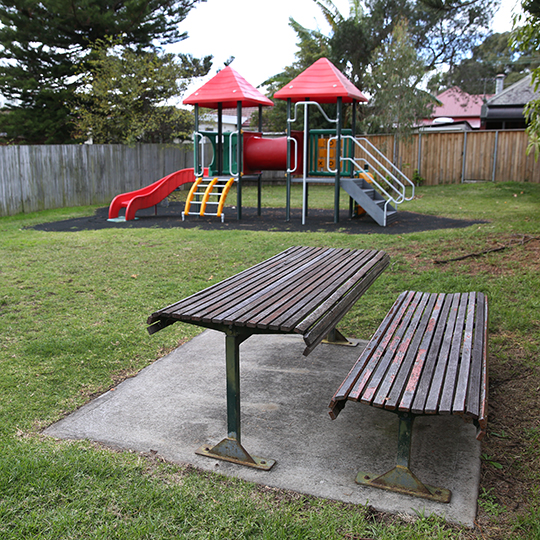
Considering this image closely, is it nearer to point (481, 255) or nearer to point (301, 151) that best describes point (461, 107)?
point (301, 151)

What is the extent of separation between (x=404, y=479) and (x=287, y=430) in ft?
2.70

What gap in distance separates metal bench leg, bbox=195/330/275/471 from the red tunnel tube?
10.8 meters

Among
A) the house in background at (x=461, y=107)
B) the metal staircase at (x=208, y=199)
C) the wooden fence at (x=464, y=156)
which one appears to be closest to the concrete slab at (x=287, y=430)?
the metal staircase at (x=208, y=199)

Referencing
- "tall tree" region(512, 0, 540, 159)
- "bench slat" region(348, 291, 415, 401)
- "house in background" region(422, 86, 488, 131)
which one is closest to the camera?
"bench slat" region(348, 291, 415, 401)

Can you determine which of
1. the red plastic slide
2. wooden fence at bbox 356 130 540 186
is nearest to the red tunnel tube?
the red plastic slide

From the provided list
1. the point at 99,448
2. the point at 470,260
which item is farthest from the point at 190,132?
the point at 99,448

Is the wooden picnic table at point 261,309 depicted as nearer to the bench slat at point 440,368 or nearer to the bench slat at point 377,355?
the bench slat at point 377,355

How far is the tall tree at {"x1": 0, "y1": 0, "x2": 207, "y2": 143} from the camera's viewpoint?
20516mm

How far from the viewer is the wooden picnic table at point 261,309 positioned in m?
2.78

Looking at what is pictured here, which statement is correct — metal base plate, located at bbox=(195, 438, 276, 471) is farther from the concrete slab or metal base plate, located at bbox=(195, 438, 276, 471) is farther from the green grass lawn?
the green grass lawn

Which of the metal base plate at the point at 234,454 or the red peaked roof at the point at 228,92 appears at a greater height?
the red peaked roof at the point at 228,92

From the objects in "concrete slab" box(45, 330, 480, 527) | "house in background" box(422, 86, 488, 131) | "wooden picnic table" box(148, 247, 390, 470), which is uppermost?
"house in background" box(422, 86, 488, 131)

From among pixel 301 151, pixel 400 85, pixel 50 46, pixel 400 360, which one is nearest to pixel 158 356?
pixel 400 360

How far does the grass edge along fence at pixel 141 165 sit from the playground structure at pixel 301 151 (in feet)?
9.53
